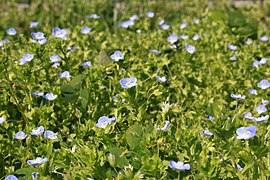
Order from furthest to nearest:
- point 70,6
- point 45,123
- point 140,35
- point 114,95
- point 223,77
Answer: point 70,6 < point 140,35 < point 223,77 < point 114,95 < point 45,123

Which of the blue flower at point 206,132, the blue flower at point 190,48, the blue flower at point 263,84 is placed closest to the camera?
the blue flower at point 206,132

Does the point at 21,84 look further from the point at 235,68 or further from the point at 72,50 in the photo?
the point at 235,68

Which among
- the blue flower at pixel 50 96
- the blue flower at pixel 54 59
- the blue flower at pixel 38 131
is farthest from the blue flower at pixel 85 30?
the blue flower at pixel 38 131

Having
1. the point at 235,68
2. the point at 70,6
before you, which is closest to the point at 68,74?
the point at 235,68

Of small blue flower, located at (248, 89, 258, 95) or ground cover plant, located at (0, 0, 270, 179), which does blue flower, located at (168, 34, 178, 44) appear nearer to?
ground cover plant, located at (0, 0, 270, 179)

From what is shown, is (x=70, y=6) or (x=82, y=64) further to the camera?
(x=70, y=6)

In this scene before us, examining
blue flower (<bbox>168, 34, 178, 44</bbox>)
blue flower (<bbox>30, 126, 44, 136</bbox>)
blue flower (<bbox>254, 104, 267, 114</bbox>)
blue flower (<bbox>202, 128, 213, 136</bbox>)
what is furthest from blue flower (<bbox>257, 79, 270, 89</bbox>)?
blue flower (<bbox>30, 126, 44, 136</bbox>)

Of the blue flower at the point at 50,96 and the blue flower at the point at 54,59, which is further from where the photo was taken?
the blue flower at the point at 54,59

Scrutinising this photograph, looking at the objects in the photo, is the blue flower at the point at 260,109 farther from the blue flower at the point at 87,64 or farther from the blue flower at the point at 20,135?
the blue flower at the point at 20,135
